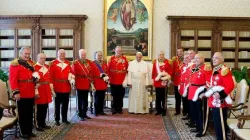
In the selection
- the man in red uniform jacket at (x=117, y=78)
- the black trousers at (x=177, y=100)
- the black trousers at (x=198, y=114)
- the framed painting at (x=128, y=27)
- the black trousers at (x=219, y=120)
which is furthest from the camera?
the framed painting at (x=128, y=27)

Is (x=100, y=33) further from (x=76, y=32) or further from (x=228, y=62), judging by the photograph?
(x=228, y=62)

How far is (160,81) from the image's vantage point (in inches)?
292

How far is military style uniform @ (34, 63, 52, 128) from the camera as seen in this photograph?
5.69 metres

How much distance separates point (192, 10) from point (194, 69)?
227 inches

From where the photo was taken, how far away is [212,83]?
466cm

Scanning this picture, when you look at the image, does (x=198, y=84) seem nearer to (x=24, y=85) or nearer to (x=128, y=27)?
(x=24, y=85)

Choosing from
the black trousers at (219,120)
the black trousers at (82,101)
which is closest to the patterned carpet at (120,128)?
the black trousers at (82,101)

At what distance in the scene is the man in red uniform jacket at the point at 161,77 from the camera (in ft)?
24.2

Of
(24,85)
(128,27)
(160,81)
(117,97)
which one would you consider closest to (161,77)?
(160,81)

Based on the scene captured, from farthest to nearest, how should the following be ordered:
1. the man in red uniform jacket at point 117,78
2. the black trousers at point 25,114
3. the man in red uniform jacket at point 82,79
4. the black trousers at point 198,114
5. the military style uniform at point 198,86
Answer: the man in red uniform jacket at point 117,78, the man in red uniform jacket at point 82,79, the black trousers at point 198,114, the military style uniform at point 198,86, the black trousers at point 25,114

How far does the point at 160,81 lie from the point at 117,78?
3.40 feet

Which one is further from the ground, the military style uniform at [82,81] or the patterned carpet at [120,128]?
the military style uniform at [82,81]

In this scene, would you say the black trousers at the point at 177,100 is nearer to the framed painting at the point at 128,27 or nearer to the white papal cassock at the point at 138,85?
the white papal cassock at the point at 138,85

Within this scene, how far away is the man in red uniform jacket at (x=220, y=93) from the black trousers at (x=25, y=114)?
284 centimetres
